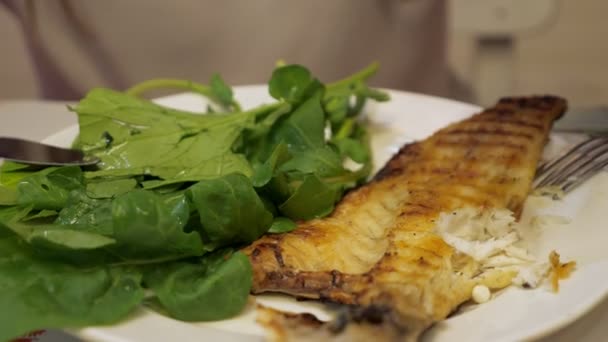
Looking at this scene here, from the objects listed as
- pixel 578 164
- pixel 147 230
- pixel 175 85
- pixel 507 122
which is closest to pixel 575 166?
pixel 578 164

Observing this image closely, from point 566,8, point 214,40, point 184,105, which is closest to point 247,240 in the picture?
point 184,105

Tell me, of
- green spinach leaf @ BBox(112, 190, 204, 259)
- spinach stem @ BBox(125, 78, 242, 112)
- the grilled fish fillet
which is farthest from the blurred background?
green spinach leaf @ BBox(112, 190, 204, 259)

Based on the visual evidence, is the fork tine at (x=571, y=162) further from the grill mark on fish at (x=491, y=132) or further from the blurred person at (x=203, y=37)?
the blurred person at (x=203, y=37)

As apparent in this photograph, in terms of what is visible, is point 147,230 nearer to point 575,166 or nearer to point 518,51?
point 575,166

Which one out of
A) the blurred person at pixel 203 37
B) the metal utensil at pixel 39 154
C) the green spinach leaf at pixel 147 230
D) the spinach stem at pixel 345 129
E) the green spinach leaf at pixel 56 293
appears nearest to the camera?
the green spinach leaf at pixel 56 293

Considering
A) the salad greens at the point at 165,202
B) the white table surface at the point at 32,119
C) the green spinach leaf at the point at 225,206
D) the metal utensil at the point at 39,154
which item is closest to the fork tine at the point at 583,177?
the salad greens at the point at 165,202
